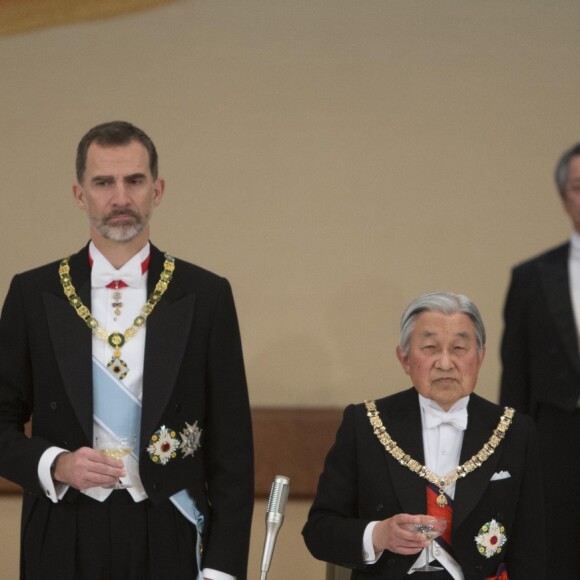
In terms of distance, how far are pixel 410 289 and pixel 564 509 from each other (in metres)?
1.12

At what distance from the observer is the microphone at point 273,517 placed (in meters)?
2.48

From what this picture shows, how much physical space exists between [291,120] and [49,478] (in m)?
2.20

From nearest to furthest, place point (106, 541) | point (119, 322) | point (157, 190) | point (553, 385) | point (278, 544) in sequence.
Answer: point (106, 541) → point (119, 322) → point (157, 190) → point (553, 385) → point (278, 544)

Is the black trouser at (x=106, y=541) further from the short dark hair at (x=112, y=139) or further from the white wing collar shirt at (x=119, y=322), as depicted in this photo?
the short dark hair at (x=112, y=139)

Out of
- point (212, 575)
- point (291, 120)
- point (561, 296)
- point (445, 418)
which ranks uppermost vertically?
point (291, 120)

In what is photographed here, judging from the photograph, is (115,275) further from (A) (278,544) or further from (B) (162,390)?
(A) (278,544)

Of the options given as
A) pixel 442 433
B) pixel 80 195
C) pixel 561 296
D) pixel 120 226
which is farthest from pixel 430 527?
pixel 561 296

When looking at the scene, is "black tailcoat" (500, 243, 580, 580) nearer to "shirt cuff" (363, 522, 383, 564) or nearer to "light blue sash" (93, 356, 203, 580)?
"shirt cuff" (363, 522, 383, 564)

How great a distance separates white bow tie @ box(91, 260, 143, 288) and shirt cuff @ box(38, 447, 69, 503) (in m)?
0.39

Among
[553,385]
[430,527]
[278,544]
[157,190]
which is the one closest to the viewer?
[430,527]

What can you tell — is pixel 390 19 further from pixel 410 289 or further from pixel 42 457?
pixel 42 457

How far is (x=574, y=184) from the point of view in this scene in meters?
3.49

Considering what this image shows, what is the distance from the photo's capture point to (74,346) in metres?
2.55

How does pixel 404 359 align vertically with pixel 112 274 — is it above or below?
below
